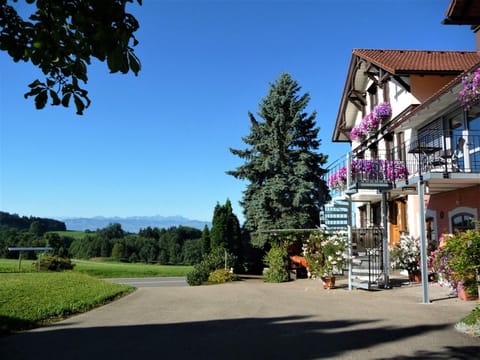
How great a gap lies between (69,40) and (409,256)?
42.3ft

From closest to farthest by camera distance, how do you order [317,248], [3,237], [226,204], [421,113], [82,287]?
[82,287] → [421,113] → [317,248] → [226,204] → [3,237]

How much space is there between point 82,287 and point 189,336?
733 centimetres

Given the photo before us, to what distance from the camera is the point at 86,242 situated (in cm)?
5225

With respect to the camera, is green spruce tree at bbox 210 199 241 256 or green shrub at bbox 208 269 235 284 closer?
green shrub at bbox 208 269 235 284

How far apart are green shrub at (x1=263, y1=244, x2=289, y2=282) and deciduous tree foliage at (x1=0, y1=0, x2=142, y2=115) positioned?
1467 centimetres

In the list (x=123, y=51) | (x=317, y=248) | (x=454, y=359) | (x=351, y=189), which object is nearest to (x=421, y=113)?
(x=351, y=189)

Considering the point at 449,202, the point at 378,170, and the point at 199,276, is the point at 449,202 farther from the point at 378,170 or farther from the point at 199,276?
the point at 199,276

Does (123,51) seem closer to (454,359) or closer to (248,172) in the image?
(454,359)

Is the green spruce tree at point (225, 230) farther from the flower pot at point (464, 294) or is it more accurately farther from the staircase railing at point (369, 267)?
the flower pot at point (464, 294)

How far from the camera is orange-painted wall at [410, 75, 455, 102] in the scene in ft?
51.7

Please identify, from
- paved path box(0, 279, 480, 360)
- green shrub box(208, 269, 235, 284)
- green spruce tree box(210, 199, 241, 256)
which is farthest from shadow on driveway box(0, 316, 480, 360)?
green spruce tree box(210, 199, 241, 256)

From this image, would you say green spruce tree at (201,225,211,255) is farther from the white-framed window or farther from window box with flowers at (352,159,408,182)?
the white-framed window

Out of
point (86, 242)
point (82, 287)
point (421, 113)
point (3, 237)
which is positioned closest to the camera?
point (82, 287)

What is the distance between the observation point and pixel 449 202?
44.2 ft
